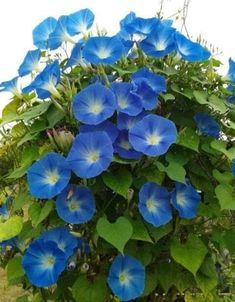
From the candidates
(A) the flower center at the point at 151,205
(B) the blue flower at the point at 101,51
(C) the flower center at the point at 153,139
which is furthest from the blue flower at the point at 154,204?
(B) the blue flower at the point at 101,51

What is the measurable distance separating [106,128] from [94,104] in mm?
63

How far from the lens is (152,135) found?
1.22 meters

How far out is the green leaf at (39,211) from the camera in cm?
125

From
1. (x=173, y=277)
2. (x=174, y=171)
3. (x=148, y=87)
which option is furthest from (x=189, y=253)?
(x=148, y=87)

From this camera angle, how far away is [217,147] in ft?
4.31

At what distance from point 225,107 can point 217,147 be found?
0.14 m

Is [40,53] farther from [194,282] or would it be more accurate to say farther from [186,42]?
[194,282]

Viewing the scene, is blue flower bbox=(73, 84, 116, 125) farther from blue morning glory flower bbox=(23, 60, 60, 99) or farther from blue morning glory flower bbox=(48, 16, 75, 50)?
blue morning glory flower bbox=(48, 16, 75, 50)

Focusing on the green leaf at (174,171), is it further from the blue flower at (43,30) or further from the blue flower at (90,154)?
the blue flower at (43,30)

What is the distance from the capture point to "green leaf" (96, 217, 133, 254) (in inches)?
45.3

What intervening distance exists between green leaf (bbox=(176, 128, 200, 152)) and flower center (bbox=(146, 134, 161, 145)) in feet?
0.30

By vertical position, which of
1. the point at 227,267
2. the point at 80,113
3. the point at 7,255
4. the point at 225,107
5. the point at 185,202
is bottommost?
the point at 227,267

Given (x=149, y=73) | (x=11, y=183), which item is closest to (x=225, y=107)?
(x=149, y=73)

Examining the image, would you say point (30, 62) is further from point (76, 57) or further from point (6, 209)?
point (6, 209)
